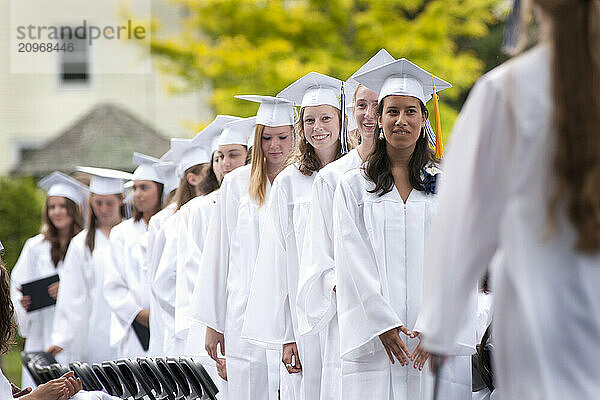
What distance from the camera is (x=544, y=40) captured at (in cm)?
296

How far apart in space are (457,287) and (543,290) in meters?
0.24

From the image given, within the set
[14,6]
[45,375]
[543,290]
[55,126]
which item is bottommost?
[45,375]

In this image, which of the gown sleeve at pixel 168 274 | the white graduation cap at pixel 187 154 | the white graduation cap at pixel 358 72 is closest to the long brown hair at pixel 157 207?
the white graduation cap at pixel 187 154

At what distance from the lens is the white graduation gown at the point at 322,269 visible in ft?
19.2

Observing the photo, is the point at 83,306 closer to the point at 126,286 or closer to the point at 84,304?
the point at 84,304

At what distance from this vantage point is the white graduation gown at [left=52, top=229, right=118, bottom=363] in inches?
422

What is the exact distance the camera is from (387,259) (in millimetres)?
5418

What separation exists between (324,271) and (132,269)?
509 cm

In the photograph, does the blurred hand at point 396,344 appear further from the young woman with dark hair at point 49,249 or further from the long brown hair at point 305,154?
the young woman with dark hair at point 49,249

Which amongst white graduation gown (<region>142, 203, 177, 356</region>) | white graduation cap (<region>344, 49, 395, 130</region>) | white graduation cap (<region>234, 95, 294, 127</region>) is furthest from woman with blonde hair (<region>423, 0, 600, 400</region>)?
white graduation gown (<region>142, 203, 177, 356</region>)

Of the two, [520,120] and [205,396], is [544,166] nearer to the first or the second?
[520,120]

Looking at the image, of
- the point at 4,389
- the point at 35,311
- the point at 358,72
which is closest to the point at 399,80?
the point at 358,72

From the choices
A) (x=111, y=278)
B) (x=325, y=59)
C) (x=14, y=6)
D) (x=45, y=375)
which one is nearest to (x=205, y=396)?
(x=45, y=375)

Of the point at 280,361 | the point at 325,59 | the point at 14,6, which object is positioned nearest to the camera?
the point at 280,361
